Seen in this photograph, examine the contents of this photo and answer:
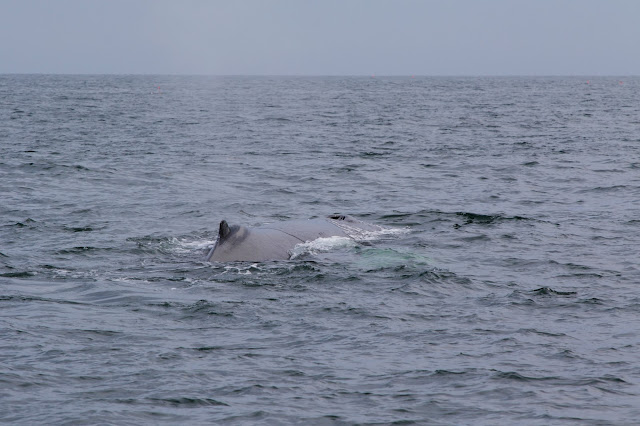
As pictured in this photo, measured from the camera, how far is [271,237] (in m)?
17.9

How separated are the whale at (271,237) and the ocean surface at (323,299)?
1.23 feet

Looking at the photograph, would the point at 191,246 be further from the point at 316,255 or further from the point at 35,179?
the point at 35,179

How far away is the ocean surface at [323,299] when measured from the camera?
10594mm

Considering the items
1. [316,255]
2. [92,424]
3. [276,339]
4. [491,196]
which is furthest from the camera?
[491,196]

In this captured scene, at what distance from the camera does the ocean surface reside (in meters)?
10.6

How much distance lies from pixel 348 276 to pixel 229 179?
14.7 meters

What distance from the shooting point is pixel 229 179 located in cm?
3055

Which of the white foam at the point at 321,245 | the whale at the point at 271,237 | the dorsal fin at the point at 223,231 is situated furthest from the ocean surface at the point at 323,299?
the dorsal fin at the point at 223,231

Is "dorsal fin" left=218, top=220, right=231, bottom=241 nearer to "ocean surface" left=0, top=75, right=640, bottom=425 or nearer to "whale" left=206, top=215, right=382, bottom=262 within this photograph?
"whale" left=206, top=215, right=382, bottom=262

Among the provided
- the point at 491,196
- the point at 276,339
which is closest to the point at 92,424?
the point at 276,339

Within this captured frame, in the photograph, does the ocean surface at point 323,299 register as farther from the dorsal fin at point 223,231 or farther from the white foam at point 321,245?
the dorsal fin at point 223,231

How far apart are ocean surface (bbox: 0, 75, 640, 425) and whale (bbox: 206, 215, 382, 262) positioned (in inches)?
14.8

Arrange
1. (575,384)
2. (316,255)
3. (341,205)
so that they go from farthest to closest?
(341,205) < (316,255) < (575,384)

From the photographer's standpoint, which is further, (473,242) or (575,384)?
(473,242)
